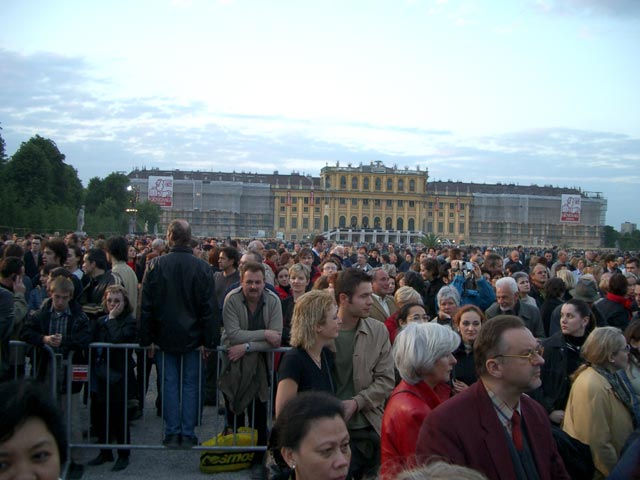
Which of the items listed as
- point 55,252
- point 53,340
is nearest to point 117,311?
point 53,340

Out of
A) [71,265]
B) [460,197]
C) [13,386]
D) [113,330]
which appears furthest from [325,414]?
[460,197]

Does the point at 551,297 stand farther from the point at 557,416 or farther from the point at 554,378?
the point at 557,416

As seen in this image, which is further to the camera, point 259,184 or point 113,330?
point 259,184

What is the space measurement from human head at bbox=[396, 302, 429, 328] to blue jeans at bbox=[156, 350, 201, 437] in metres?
1.75

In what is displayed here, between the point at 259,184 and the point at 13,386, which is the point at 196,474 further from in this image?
the point at 259,184

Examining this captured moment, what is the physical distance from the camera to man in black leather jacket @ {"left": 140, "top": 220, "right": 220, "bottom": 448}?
5.61 meters

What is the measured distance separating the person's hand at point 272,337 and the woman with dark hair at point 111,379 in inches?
50.0

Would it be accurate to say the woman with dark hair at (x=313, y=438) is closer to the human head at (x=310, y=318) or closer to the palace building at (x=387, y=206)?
the human head at (x=310, y=318)

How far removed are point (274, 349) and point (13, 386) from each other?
12.5 ft

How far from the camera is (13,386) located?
180 cm

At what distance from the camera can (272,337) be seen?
5.53m

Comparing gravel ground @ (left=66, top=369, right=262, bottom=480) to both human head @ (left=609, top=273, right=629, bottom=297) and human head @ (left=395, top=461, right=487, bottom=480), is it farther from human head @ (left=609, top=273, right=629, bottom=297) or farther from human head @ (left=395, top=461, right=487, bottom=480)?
human head @ (left=609, top=273, right=629, bottom=297)

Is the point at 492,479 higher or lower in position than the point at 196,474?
higher

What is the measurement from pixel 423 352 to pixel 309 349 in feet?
3.16
